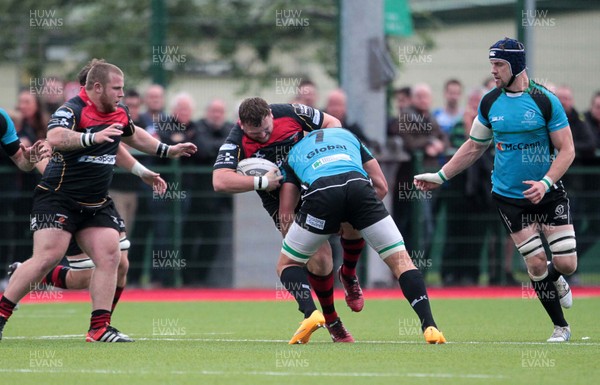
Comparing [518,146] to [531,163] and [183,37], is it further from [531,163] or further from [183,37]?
[183,37]

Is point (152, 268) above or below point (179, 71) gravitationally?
below

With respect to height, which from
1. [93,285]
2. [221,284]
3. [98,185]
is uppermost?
[98,185]

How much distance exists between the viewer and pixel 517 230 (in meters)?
10.4

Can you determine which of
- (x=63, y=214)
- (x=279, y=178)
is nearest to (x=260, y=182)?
(x=279, y=178)

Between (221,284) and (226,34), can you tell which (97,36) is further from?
(221,284)

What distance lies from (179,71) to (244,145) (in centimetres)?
1006

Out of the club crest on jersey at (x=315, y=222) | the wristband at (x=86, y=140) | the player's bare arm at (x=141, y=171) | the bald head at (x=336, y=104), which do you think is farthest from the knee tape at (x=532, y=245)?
the bald head at (x=336, y=104)

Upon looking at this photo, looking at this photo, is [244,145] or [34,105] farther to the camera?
[34,105]

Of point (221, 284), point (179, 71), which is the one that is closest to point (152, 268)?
point (221, 284)

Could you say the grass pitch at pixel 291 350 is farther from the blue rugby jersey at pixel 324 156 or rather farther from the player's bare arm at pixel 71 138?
the player's bare arm at pixel 71 138

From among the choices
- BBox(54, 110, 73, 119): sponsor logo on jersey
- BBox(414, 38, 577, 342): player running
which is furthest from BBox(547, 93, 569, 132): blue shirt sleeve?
BBox(54, 110, 73, 119): sponsor logo on jersey

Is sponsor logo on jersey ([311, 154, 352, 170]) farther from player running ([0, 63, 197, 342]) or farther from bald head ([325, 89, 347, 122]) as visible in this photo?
bald head ([325, 89, 347, 122])

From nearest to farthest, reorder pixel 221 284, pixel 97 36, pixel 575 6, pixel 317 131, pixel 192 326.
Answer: pixel 317 131, pixel 192 326, pixel 221 284, pixel 575 6, pixel 97 36

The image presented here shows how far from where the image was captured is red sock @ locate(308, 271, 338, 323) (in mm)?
10492
